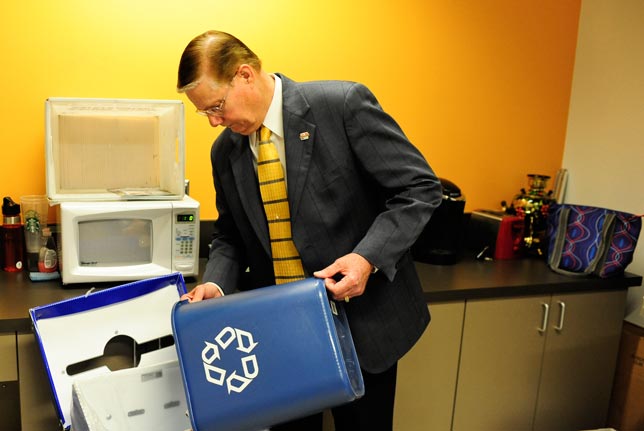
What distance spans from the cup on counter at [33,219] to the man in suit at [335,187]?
0.69 metres

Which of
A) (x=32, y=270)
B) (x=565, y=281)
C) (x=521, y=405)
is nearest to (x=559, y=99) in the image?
(x=565, y=281)

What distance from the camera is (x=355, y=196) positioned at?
1379 mm

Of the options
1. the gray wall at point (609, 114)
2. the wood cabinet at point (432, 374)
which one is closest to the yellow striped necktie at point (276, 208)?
the wood cabinet at point (432, 374)

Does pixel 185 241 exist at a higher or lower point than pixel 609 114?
lower

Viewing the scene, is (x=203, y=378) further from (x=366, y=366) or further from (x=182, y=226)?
(x=182, y=226)

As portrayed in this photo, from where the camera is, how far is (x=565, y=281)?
2143mm

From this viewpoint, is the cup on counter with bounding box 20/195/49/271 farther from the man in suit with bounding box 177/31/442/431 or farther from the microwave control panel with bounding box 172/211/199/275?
the man in suit with bounding box 177/31/442/431

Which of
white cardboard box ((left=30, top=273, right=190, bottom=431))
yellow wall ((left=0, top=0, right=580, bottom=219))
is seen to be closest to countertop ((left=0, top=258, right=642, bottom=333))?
white cardboard box ((left=30, top=273, right=190, bottom=431))

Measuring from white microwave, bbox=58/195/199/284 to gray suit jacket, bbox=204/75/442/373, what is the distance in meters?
0.35

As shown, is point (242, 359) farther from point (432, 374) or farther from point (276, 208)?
point (432, 374)

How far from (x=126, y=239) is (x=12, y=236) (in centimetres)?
44

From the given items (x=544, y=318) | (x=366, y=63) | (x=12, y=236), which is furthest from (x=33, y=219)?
(x=544, y=318)

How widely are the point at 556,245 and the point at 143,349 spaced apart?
5.57 ft

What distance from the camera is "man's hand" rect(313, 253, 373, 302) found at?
1.17m
